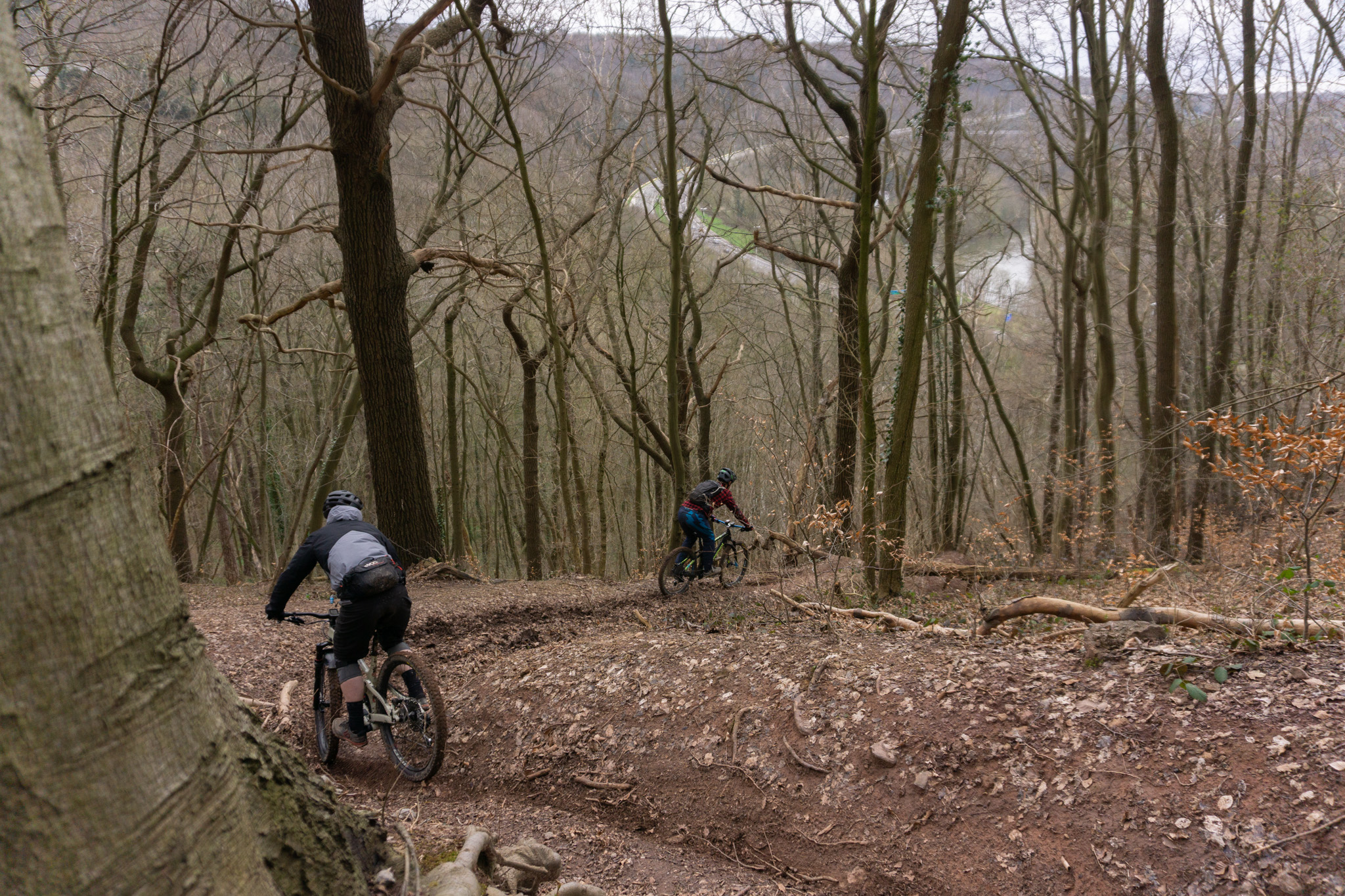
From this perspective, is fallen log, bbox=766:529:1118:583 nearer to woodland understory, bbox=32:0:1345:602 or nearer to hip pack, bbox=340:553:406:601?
woodland understory, bbox=32:0:1345:602

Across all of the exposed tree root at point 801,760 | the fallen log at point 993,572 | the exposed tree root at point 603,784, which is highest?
the exposed tree root at point 801,760

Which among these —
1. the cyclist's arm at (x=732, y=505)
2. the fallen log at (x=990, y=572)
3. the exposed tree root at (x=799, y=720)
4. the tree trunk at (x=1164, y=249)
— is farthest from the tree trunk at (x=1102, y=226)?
the exposed tree root at (x=799, y=720)

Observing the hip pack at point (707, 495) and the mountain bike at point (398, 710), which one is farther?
the hip pack at point (707, 495)

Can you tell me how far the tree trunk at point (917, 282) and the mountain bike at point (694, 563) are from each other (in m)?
2.59

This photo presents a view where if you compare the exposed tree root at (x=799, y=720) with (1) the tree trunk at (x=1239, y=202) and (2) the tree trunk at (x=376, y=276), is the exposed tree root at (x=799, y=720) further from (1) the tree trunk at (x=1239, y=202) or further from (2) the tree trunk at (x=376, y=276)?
(1) the tree trunk at (x=1239, y=202)

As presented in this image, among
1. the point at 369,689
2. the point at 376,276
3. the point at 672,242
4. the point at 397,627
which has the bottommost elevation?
the point at 369,689

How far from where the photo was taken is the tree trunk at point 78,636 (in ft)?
3.87

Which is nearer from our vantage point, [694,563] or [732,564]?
[694,563]

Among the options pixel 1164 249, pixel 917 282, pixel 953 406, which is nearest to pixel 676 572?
pixel 917 282

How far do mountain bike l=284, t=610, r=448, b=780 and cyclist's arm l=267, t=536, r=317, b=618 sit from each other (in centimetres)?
20

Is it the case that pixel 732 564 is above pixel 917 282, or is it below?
below

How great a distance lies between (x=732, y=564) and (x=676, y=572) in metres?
0.86

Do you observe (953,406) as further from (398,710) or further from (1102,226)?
(398,710)

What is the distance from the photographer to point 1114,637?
4.44 m
